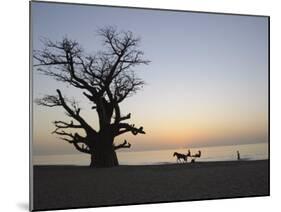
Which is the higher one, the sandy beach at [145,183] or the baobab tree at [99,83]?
the baobab tree at [99,83]

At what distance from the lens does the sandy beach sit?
562 centimetres

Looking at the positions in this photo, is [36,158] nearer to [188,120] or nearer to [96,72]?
[96,72]

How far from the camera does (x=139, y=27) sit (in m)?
5.93

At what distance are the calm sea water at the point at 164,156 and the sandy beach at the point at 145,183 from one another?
0.05 metres

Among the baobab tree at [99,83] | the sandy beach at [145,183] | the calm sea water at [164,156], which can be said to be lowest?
the sandy beach at [145,183]

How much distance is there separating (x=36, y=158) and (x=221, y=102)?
78.9 inches

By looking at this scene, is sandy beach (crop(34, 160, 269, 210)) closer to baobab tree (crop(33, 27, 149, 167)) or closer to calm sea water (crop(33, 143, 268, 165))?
calm sea water (crop(33, 143, 268, 165))

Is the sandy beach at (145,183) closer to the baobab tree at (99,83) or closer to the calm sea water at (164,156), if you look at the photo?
the calm sea water at (164,156)

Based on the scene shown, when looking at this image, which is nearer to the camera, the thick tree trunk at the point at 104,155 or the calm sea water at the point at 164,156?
the calm sea water at the point at 164,156

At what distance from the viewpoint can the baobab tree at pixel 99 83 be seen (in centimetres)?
567

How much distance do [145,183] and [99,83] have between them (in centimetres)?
109

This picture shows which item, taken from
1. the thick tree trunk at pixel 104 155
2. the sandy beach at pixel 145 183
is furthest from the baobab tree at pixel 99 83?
the sandy beach at pixel 145 183
